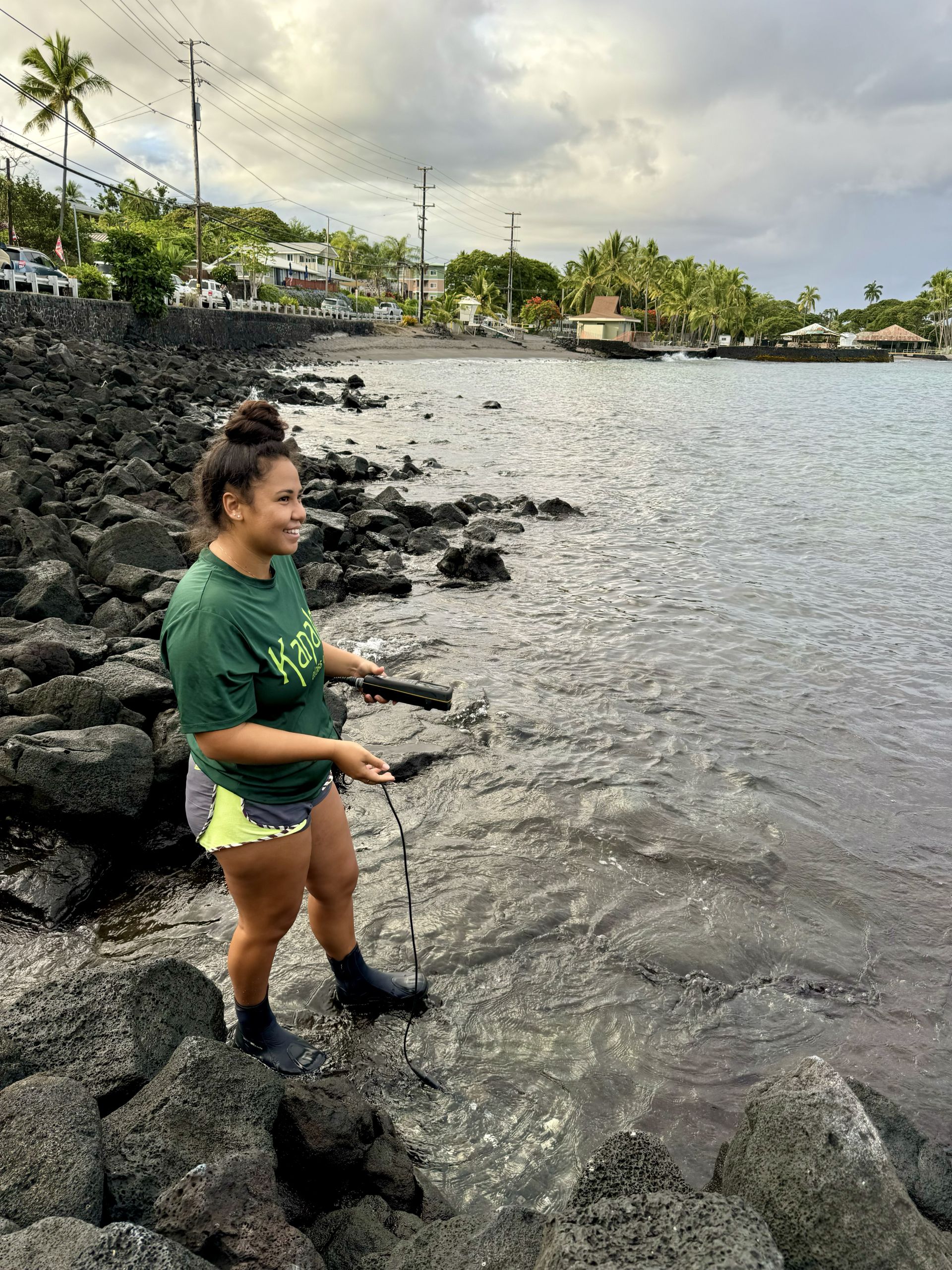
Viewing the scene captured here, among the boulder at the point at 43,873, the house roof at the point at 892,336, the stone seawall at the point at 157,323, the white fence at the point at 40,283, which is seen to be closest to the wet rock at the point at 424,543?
the boulder at the point at 43,873

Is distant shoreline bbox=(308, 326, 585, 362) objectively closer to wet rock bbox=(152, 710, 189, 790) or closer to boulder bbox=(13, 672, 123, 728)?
boulder bbox=(13, 672, 123, 728)

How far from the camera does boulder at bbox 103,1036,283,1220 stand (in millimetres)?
2195

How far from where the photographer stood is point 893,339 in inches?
4909

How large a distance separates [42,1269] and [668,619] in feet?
26.4

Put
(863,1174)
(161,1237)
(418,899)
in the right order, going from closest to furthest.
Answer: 1. (161,1237)
2. (863,1174)
3. (418,899)

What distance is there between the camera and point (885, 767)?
5953 mm

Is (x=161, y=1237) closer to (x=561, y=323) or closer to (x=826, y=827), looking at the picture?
(x=826, y=827)

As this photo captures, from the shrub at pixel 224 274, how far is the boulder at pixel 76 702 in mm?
68556

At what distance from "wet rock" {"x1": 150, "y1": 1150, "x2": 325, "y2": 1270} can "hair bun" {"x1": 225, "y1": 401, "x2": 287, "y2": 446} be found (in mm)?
1880

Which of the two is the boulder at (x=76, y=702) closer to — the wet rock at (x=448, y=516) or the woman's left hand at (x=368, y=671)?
the woman's left hand at (x=368, y=671)

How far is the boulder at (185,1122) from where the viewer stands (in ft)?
7.20

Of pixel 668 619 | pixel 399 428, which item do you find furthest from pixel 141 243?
pixel 668 619

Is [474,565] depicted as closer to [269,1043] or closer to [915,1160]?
[269,1043]

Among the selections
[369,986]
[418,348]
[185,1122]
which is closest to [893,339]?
[418,348]
